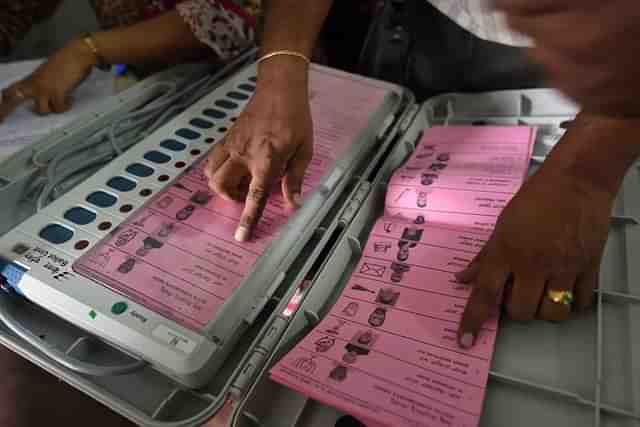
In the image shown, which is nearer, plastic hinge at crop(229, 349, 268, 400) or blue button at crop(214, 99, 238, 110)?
plastic hinge at crop(229, 349, 268, 400)

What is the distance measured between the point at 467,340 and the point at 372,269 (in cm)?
12

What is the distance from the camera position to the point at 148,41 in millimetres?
755

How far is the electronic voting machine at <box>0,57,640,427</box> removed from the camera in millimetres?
378

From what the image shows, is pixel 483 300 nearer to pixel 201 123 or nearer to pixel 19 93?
pixel 201 123

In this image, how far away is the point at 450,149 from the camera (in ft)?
1.92

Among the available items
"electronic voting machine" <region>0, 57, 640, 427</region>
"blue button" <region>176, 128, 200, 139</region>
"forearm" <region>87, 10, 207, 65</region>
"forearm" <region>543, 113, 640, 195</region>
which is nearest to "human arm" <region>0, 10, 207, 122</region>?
"forearm" <region>87, 10, 207, 65</region>

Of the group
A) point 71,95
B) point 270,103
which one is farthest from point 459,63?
point 71,95

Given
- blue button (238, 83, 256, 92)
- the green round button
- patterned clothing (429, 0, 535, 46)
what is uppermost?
patterned clothing (429, 0, 535, 46)

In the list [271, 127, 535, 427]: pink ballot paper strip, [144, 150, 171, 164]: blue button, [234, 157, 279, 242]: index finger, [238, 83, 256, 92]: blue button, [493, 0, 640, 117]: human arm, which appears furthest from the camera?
[238, 83, 256, 92]: blue button

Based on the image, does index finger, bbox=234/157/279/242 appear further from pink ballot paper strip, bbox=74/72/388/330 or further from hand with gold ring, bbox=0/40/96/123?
hand with gold ring, bbox=0/40/96/123

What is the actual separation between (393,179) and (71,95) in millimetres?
538

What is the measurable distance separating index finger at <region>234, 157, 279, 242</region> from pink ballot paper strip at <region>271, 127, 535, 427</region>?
0.38 ft

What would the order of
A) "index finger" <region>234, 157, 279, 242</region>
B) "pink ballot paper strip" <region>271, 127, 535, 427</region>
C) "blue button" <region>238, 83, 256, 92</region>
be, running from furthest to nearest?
"blue button" <region>238, 83, 256, 92</region>, "index finger" <region>234, 157, 279, 242</region>, "pink ballot paper strip" <region>271, 127, 535, 427</region>

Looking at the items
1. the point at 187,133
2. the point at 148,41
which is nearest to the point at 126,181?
the point at 187,133
